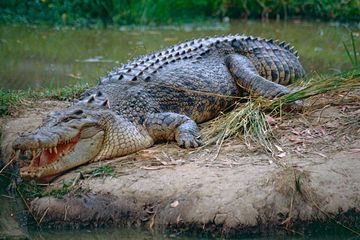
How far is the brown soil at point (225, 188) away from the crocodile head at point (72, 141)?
0.37ft

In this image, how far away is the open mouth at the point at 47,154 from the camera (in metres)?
5.52

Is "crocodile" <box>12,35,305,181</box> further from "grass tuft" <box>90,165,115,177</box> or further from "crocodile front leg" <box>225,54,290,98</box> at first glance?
"grass tuft" <box>90,165,115,177</box>

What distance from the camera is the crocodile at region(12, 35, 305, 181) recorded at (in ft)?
18.5

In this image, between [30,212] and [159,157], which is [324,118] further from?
[30,212]

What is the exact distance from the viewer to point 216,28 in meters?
14.3

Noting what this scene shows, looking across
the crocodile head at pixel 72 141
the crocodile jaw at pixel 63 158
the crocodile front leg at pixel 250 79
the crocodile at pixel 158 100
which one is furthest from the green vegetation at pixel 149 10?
the crocodile jaw at pixel 63 158

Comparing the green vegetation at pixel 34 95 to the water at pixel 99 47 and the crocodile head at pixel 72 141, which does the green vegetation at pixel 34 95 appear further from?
the crocodile head at pixel 72 141

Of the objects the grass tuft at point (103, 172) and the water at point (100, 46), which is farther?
the water at point (100, 46)

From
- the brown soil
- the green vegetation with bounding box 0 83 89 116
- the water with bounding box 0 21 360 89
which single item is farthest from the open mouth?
the water with bounding box 0 21 360 89

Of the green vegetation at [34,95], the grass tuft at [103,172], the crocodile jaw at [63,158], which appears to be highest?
the crocodile jaw at [63,158]

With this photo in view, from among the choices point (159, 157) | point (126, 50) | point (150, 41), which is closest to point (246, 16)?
point (150, 41)

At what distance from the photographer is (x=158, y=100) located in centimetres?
646

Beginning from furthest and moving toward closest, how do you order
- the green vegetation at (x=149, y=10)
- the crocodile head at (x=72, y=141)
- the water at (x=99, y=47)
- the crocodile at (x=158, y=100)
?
the green vegetation at (x=149, y=10) → the water at (x=99, y=47) → the crocodile at (x=158, y=100) → the crocodile head at (x=72, y=141)

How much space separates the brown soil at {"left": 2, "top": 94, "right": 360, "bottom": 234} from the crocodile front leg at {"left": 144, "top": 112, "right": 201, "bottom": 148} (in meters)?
0.20
